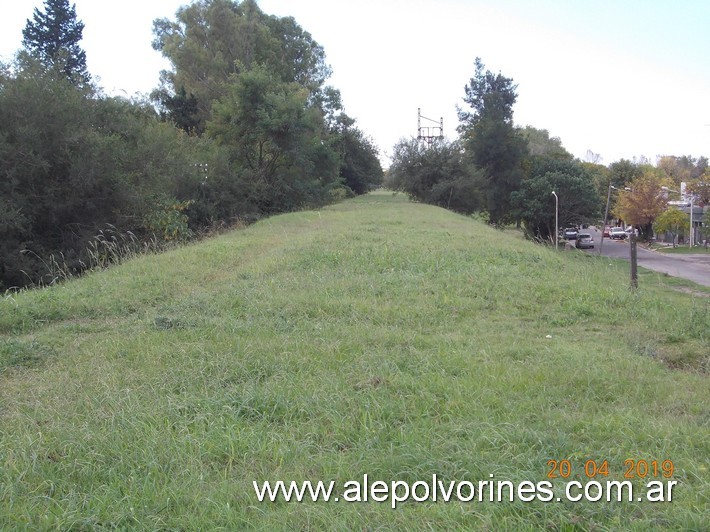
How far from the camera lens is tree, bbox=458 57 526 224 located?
48.4 metres

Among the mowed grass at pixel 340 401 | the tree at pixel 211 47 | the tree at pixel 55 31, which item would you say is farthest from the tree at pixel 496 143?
the mowed grass at pixel 340 401

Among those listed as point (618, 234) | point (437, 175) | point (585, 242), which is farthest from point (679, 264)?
point (618, 234)

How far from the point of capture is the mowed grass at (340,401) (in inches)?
107

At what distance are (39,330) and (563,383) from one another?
5412 millimetres

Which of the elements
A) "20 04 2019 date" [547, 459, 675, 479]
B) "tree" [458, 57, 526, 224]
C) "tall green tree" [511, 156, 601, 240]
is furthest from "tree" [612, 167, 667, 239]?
"20 04 2019 date" [547, 459, 675, 479]

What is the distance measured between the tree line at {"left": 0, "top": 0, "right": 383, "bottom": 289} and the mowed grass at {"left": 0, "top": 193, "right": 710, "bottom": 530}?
7.91 meters

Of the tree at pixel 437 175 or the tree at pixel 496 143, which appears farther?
the tree at pixel 496 143

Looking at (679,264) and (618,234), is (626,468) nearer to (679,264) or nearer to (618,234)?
(679,264)

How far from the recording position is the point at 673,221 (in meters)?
45.8

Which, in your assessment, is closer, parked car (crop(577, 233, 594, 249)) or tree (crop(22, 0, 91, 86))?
tree (crop(22, 0, 91, 86))

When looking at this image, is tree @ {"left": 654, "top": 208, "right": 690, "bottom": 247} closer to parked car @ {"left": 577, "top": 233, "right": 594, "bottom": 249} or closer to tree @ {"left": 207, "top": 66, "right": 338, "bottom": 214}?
parked car @ {"left": 577, "top": 233, "right": 594, "bottom": 249}

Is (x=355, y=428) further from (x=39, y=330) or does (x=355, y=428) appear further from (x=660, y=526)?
(x=39, y=330)

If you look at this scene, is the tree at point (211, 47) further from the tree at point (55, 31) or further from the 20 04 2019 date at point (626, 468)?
the 20 04 2019 date at point (626, 468)

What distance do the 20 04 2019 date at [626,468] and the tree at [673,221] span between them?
1916 inches
